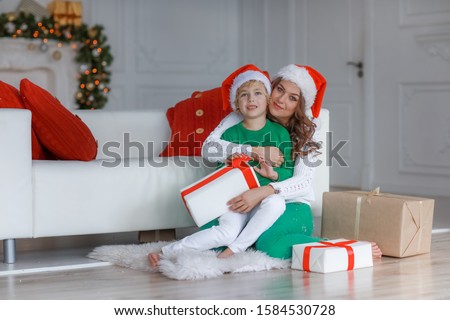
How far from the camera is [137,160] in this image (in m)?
3.67

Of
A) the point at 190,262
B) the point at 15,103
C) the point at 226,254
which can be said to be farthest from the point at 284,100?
the point at 15,103

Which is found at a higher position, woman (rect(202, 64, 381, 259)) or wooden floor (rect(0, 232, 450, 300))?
woman (rect(202, 64, 381, 259))

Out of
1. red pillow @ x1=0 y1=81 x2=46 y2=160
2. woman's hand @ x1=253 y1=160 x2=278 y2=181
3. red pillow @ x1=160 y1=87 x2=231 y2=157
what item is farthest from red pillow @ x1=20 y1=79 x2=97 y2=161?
woman's hand @ x1=253 y1=160 x2=278 y2=181

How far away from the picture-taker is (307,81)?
3539mm

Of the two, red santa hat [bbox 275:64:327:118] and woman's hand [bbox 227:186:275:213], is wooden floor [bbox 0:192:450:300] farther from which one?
red santa hat [bbox 275:64:327:118]

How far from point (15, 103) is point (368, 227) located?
1.58m

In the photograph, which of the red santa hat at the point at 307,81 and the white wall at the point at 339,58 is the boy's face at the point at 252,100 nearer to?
the red santa hat at the point at 307,81

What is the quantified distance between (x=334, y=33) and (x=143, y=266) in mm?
3913

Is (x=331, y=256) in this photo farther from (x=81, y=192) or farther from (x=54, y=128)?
(x=54, y=128)

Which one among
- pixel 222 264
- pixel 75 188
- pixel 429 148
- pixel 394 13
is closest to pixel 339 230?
pixel 222 264

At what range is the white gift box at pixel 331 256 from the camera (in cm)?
311

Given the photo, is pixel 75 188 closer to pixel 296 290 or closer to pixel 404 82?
pixel 296 290

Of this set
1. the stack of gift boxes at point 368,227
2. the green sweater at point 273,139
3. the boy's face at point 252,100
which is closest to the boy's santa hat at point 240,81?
the boy's face at point 252,100

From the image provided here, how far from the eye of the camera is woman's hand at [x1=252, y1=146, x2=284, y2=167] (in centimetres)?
343
